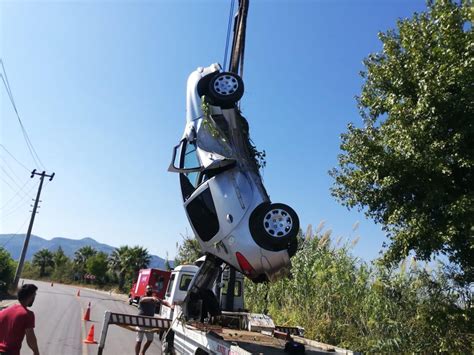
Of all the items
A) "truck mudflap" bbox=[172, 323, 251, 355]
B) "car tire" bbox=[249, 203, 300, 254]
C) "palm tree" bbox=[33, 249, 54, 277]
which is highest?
"palm tree" bbox=[33, 249, 54, 277]

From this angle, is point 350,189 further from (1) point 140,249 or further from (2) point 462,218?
(1) point 140,249

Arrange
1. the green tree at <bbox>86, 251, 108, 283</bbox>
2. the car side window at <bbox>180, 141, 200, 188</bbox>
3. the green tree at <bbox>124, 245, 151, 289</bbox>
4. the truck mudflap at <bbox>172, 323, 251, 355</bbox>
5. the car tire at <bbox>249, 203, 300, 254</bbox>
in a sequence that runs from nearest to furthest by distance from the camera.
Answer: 1. the truck mudflap at <bbox>172, 323, 251, 355</bbox>
2. the car tire at <bbox>249, 203, 300, 254</bbox>
3. the car side window at <bbox>180, 141, 200, 188</bbox>
4. the green tree at <bbox>124, 245, 151, 289</bbox>
5. the green tree at <bbox>86, 251, 108, 283</bbox>

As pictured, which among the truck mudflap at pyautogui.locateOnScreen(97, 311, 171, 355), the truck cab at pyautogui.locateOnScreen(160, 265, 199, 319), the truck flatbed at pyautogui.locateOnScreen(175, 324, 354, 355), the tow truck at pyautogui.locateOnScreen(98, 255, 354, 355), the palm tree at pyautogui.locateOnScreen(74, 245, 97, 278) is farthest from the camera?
the palm tree at pyautogui.locateOnScreen(74, 245, 97, 278)

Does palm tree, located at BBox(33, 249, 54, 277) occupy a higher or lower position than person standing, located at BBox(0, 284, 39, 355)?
higher

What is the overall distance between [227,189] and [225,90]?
1.99m

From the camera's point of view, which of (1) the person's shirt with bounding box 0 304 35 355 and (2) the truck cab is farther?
(2) the truck cab

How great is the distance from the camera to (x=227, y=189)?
7.26 meters

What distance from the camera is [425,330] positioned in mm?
8484

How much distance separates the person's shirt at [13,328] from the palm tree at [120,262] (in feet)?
169

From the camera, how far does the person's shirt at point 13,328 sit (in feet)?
13.7

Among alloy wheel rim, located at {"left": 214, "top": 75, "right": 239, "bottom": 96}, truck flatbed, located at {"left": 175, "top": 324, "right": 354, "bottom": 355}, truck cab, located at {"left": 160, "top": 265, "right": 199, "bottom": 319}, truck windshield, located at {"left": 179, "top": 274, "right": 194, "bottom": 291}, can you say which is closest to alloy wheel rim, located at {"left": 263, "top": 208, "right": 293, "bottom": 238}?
truck flatbed, located at {"left": 175, "top": 324, "right": 354, "bottom": 355}

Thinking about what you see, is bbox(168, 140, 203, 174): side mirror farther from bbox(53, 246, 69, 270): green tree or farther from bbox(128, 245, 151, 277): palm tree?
bbox(53, 246, 69, 270): green tree

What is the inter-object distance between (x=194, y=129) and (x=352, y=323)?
7.24 meters

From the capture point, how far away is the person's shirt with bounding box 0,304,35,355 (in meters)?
4.16
